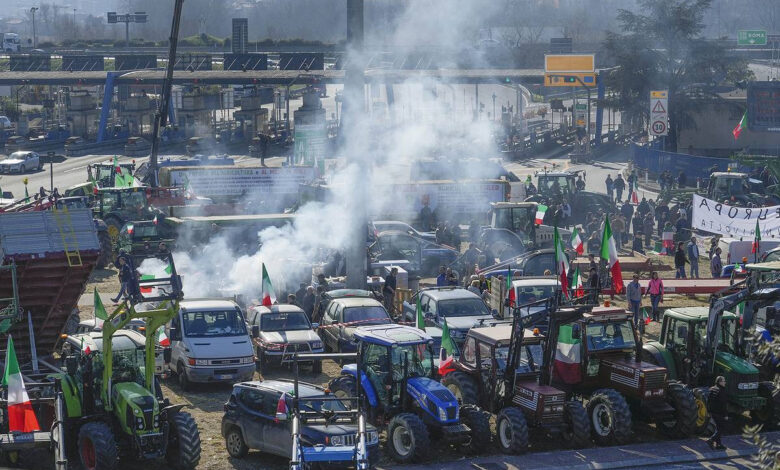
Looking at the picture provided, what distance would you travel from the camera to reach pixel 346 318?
23.5 meters

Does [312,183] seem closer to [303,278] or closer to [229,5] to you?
[303,278]

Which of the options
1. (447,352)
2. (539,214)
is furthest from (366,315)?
(539,214)

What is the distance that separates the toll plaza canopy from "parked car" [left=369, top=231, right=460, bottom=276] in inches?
1093

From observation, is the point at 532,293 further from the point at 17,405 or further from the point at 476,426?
the point at 17,405

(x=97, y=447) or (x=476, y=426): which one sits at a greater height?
(x=97, y=447)

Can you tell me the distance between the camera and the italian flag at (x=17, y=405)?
621 inches

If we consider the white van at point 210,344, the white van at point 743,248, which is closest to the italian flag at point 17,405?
the white van at point 210,344

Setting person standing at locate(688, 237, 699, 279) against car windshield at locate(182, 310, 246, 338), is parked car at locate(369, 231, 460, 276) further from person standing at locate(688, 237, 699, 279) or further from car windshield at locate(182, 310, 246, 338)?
car windshield at locate(182, 310, 246, 338)

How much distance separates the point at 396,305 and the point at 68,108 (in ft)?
193

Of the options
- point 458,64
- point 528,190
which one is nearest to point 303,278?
point 528,190

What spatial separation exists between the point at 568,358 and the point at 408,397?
9.17ft

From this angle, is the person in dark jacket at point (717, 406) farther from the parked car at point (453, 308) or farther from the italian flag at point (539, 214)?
the italian flag at point (539, 214)

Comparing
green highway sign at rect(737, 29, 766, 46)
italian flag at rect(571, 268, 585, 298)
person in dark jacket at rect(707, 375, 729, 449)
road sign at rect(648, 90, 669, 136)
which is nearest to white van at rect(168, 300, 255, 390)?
italian flag at rect(571, 268, 585, 298)

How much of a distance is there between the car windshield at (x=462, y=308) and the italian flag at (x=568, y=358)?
534 centimetres
